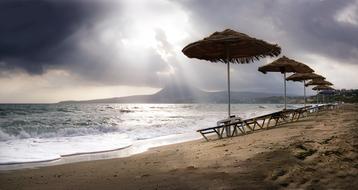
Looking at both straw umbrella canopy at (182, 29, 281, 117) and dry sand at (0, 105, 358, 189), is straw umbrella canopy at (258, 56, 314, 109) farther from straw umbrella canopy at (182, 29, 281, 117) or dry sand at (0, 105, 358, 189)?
dry sand at (0, 105, 358, 189)

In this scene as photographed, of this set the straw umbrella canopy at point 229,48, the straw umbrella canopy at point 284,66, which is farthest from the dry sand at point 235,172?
the straw umbrella canopy at point 284,66

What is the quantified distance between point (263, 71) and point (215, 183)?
13.3m

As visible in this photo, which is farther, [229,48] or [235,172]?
[229,48]

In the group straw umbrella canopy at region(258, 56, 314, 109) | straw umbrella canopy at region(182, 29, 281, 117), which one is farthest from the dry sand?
straw umbrella canopy at region(258, 56, 314, 109)

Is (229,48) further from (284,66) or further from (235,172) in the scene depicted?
(235,172)

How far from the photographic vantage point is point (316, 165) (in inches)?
222

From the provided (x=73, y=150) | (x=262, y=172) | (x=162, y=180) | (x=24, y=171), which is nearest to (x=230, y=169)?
(x=262, y=172)

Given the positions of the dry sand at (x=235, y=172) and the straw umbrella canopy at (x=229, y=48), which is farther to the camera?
the straw umbrella canopy at (x=229, y=48)

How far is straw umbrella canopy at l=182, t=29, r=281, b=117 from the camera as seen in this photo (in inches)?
460

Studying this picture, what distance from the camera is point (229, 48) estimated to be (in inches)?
503

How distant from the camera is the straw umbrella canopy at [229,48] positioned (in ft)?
38.4

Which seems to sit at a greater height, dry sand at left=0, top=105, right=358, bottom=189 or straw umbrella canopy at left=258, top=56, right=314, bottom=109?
straw umbrella canopy at left=258, top=56, right=314, bottom=109

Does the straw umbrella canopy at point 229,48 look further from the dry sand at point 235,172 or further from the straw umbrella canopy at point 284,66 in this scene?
the dry sand at point 235,172

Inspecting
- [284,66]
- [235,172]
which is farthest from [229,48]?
[235,172]
